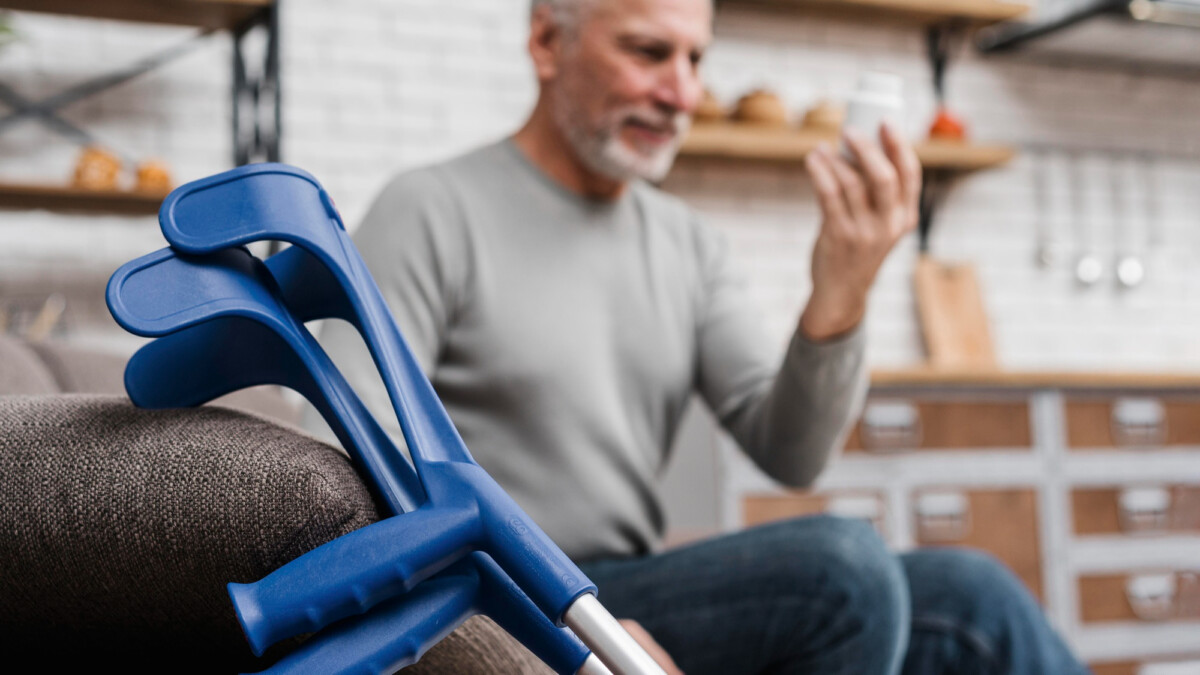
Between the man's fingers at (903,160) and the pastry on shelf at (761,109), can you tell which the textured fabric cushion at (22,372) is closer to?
the man's fingers at (903,160)

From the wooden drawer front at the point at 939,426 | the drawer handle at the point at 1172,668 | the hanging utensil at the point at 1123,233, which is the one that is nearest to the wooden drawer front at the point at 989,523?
the wooden drawer front at the point at 939,426

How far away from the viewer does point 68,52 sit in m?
2.67

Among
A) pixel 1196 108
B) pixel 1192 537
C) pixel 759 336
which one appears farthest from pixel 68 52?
pixel 1196 108

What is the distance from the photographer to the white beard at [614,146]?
1.18 metres

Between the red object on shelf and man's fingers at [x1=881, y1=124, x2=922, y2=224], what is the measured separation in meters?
2.50

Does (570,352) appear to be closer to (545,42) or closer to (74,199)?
(545,42)

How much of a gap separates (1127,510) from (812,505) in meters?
0.82

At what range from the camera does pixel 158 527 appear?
387 mm

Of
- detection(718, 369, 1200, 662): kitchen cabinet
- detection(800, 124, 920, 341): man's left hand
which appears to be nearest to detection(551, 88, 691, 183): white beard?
detection(800, 124, 920, 341): man's left hand

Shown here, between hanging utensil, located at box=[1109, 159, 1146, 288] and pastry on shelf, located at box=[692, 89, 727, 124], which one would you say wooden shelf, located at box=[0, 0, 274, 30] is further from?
hanging utensil, located at box=[1109, 159, 1146, 288]

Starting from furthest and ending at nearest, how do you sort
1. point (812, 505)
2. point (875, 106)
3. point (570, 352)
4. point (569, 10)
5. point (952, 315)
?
point (952, 315), point (812, 505), point (569, 10), point (570, 352), point (875, 106)

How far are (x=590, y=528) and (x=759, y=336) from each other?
335mm

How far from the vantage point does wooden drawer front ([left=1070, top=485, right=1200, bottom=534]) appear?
254 cm

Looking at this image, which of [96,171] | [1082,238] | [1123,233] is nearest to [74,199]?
[96,171]
